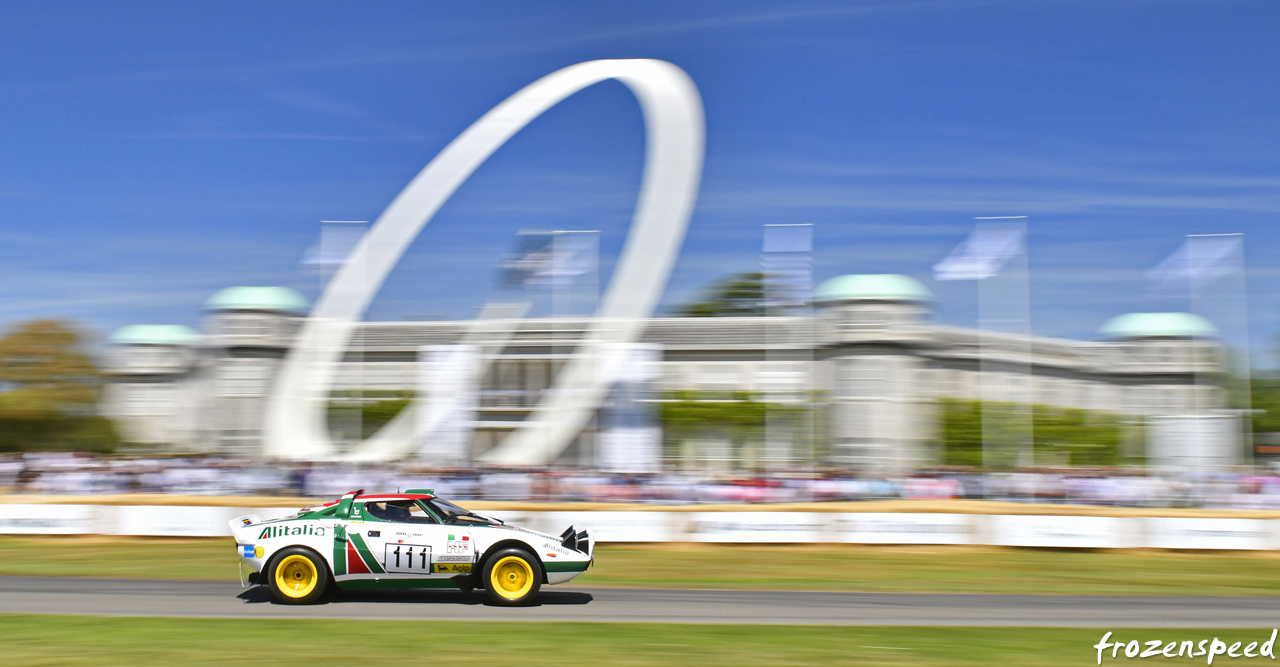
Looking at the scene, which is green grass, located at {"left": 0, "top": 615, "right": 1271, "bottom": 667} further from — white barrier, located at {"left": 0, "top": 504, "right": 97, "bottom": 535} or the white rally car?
white barrier, located at {"left": 0, "top": 504, "right": 97, "bottom": 535}

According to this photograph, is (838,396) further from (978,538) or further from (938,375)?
(978,538)

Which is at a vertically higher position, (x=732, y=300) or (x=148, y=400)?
(x=732, y=300)

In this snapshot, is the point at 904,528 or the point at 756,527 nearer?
the point at 904,528

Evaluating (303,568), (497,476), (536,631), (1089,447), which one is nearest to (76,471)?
(497,476)

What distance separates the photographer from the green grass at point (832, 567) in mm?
14211

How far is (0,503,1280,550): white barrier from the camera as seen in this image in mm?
18391

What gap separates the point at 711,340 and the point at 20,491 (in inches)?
1487

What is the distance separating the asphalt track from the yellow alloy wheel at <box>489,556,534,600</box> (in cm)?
20

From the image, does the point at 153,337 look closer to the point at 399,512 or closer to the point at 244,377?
the point at 244,377

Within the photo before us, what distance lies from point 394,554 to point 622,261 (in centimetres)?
3158

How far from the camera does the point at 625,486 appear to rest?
2684 cm

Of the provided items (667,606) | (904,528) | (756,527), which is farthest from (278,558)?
(904,528)

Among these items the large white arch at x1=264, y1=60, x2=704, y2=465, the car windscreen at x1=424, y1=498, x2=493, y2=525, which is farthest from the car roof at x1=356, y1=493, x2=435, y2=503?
the large white arch at x1=264, y1=60, x2=704, y2=465

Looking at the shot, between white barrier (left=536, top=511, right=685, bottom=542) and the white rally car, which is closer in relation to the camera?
the white rally car
